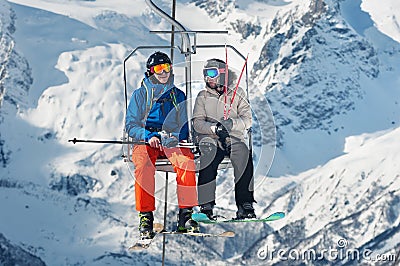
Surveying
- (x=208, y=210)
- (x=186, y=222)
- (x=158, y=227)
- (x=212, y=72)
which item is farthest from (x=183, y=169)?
(x=212, y=72)

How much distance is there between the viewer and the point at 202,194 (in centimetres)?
1251

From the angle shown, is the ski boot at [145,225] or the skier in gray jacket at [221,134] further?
the ski boot at [145,225]

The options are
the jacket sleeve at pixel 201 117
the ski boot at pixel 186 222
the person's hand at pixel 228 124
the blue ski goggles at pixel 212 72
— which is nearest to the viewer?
the person's hand at pixel 228 124

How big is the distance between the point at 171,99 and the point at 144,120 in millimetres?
416

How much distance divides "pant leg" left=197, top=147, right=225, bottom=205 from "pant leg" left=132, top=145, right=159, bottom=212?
579 millimetres

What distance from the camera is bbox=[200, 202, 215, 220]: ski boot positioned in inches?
485

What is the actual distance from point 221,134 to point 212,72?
0.79 m

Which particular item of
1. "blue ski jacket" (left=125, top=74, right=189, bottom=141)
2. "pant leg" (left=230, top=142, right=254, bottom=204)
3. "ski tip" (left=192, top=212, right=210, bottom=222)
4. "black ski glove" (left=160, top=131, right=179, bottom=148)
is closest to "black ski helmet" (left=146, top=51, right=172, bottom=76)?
"blue ski jacket" (left=125, top=74, right=189, bottom=141)

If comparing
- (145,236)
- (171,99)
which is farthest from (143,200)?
(171,99)

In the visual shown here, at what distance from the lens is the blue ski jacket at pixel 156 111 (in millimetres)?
12422

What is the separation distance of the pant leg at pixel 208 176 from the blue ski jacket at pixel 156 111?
40 cm

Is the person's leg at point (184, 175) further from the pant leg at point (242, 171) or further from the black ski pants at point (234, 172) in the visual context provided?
the pant leg at point (242, 171)

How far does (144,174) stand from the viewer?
1248 centimetres

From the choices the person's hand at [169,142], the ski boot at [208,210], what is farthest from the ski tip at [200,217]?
the person's hand at [169,142]
